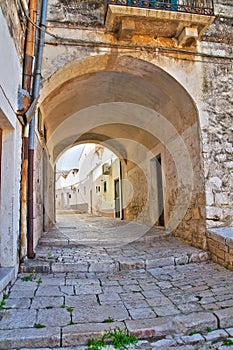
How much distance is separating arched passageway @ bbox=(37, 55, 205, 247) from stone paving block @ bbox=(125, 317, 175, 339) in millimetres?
2411

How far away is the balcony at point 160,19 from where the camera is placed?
A: 394 cm

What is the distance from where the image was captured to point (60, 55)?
4.15 m

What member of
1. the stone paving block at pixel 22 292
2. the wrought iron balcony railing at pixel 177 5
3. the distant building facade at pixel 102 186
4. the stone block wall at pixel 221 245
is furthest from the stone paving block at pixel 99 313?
the distant building facade at pixel 102 186

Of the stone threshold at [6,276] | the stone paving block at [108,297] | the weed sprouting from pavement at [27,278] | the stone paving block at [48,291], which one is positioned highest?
the stone threshold at [6,276]

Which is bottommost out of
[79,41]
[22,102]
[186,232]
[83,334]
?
[83,334]

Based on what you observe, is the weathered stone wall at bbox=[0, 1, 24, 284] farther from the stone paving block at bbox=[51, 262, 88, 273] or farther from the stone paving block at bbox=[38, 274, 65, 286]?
the stone paving block at bbox=[51, 262, 88, 273]

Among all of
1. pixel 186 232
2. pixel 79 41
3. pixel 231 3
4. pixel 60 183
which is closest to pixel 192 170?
pixel 186 232

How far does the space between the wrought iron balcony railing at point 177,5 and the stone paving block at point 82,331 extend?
166 inches

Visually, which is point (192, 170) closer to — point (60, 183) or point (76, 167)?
point (76, 167)

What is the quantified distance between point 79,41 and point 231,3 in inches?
124

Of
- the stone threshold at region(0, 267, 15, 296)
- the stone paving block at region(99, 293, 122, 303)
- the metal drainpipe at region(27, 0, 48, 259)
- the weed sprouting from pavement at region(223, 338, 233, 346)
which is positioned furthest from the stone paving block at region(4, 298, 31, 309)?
the weed sprouting from pavement at region(223, 338, 233, 346)

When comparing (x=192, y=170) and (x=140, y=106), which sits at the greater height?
(x=140, y=106)

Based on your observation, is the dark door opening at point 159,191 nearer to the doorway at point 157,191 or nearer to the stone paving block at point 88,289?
the doorway at point 157,191

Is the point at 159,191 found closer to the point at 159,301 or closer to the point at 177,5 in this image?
the point at 177,5
